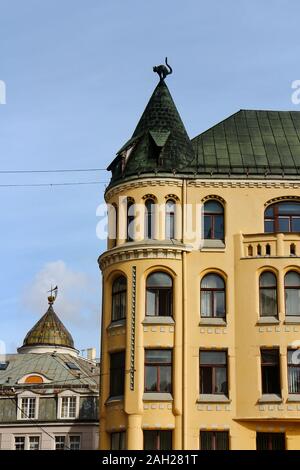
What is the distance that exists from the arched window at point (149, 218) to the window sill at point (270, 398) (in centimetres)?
884

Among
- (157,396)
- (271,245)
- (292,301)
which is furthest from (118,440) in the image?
(271,245)

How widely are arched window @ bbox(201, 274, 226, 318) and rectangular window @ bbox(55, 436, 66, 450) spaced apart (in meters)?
29.4

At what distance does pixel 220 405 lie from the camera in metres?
39.6

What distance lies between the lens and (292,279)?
4088 centimetres

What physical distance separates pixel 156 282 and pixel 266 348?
5754 mm

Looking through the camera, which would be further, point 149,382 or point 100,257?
point 100,257

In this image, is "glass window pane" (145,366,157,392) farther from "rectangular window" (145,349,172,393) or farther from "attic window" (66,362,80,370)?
"attic window" (66,362,80,370)

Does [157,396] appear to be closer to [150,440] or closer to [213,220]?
[150,440]

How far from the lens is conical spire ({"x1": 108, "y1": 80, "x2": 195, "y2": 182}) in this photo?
4284 cm

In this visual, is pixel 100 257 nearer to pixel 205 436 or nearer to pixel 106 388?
pixel 106 388

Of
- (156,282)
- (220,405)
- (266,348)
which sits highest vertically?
A: (156,282)

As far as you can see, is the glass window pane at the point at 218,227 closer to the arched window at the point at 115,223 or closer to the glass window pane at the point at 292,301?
the glass window pane at the point at 292,301
